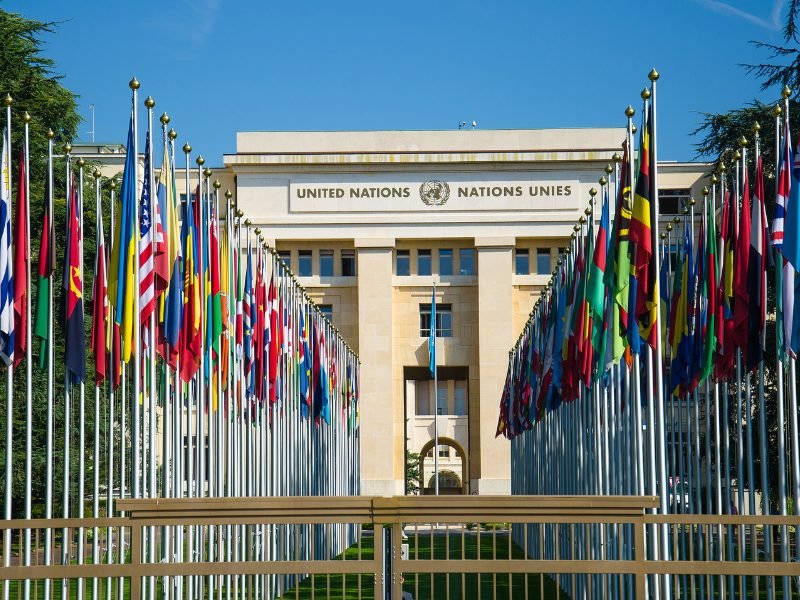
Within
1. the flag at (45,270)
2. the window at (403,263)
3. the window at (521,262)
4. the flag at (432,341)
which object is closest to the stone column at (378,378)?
the window at (403,263)

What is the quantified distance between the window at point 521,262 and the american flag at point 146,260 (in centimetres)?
5862

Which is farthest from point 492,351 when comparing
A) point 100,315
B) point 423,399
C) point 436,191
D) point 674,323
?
point 100,315

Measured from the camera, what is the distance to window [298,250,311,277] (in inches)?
3049

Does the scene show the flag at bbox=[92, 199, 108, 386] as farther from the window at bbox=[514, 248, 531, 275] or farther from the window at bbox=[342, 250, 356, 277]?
the window at bbox=[514, 248, 531, 275]

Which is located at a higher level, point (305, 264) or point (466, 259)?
point (466, 259)

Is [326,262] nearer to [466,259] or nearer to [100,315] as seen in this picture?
[466,259]

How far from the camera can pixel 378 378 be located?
241 feet

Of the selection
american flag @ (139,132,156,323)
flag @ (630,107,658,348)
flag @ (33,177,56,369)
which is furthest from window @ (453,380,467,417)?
flag @ (33,177,56,369)

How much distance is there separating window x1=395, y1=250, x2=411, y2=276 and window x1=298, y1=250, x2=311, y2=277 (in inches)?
203

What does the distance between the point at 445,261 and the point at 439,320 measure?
374 centimetres

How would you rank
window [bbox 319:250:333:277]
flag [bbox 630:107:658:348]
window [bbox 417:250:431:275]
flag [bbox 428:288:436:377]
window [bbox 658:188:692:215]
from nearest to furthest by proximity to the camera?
flag [bbox 630:107:658:348] → flag [bbox 428:288:436:377] → window [bbox 319:250:333:277] → window [bbox 417:250:431:275] → window [bbox 658:188:692:215]

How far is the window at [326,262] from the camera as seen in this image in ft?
254

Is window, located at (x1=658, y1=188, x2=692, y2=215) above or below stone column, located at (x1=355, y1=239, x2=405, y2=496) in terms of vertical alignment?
above

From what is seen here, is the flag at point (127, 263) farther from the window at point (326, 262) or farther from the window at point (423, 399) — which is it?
the window at point (423, 399)
